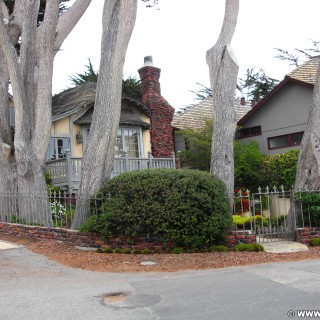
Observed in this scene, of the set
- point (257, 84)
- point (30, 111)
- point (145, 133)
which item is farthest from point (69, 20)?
point (257, 84)

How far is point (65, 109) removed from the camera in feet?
68.6

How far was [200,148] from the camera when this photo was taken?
73.0ft

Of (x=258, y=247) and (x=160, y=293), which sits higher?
(x=258, y=247)

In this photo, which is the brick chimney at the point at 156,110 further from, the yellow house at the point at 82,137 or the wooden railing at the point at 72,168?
the wooden railing at the point at 72,168

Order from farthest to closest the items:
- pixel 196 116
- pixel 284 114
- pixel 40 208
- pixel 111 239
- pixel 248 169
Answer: pixel 196 116
pixel 284 114
pixel 248 169
pixel 40 208
pixel 111 239

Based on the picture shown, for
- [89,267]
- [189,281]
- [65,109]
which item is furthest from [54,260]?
[65,109]

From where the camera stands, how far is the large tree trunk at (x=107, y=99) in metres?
11.3

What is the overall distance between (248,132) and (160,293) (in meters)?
17.7

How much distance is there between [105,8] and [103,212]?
17.7 feet

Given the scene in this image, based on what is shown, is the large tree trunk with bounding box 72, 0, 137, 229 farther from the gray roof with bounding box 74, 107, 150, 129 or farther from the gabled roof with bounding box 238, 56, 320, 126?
the gabled roof with bounding box 238, 56, 320, 126

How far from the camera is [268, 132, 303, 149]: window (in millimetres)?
21083

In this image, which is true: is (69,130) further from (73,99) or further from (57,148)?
(73,99)

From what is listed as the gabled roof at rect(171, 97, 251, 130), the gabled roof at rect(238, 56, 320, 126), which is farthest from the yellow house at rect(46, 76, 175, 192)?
the gabled roof at rect(238, 56, 320, 126)

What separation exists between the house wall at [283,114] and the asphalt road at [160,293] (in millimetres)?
12951
